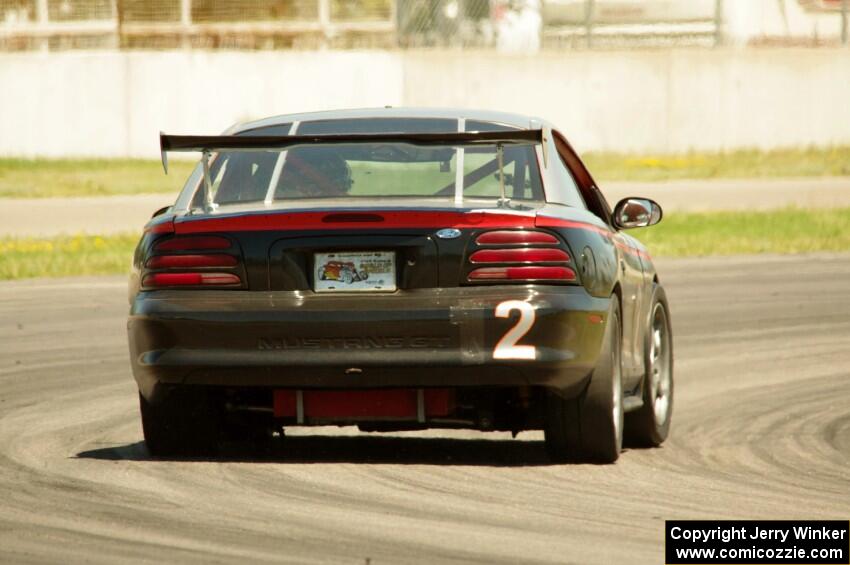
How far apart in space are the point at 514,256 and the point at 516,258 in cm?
1

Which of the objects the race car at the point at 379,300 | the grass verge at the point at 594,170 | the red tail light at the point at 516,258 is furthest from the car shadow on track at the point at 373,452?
the grass verge at the point at 594,170

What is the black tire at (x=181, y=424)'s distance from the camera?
816 centimetres

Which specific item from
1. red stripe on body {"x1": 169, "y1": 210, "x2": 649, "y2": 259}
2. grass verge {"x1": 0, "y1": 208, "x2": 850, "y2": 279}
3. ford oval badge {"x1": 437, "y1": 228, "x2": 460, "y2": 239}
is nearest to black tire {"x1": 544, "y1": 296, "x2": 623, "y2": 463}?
red stripe on body {"x1": 169, "y1": 210, "x2": 649, "y2": 259}

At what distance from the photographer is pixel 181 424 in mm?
8234

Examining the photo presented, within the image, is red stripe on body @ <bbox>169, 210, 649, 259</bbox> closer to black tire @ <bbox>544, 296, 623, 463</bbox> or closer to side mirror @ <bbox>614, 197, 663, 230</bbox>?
black tire @ <bbox>544, 296, 623, 463</bbox>

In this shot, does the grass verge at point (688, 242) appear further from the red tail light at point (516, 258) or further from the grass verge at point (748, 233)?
the red tail light at point (516, 258)

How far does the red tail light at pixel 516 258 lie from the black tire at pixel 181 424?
130 cm

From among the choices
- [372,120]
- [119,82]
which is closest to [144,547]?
[372,120]

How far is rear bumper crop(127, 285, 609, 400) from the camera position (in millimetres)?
7586

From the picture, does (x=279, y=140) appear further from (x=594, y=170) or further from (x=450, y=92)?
(x=450, y=92)

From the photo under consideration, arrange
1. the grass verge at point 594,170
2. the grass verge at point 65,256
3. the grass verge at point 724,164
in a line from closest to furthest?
the grass verge at point 65,256, the grass verge at point 594,170, the grass verge at point 724,164

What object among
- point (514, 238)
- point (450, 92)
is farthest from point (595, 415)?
point (450, 92)

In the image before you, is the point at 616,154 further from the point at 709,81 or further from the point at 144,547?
the point at 144,547

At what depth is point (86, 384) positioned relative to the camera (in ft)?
37.6
